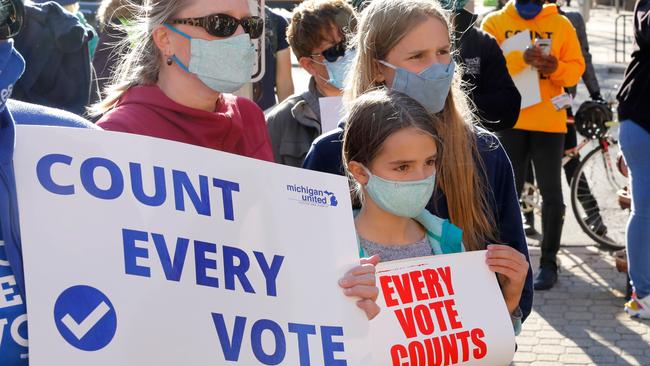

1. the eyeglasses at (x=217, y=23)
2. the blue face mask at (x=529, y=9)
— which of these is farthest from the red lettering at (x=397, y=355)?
the blue face mask at (x=529, y=9)

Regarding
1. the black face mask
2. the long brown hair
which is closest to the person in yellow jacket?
the long brown hair

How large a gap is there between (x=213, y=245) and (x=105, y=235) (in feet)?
0.89

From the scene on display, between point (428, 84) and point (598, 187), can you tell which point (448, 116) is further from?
point (598, 187)

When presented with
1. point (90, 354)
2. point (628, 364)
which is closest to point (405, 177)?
point (90, 354)

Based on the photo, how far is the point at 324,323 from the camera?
105 inches

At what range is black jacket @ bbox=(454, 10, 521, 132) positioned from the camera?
17.4ft

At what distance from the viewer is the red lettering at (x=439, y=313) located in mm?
3016

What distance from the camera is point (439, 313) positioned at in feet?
9.98

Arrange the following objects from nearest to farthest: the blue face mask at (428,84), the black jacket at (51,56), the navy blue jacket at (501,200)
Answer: the navy blue jacket at (501,200)
the blue face mask at (428,84)
the black jacket at (51,56)

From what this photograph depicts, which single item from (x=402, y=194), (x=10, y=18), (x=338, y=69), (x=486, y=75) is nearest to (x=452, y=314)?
(x=402, y=194)

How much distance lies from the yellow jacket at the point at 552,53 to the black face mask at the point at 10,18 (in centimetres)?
501

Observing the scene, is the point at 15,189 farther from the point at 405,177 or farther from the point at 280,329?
the point at 405,177

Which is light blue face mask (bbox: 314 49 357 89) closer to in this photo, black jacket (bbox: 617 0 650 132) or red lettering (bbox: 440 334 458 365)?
red lettering (bbox: 440 334 458 365)

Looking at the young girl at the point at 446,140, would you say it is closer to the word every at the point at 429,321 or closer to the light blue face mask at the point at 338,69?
the word every at the point at 429,321
